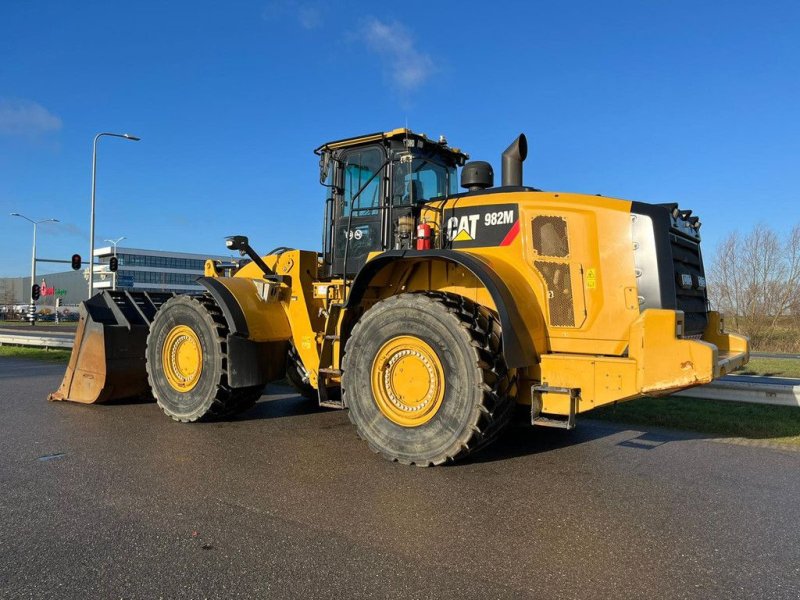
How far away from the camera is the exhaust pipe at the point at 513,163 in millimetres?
6059

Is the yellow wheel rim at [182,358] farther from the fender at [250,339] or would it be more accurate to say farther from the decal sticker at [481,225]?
the decal sticker at [481,225]

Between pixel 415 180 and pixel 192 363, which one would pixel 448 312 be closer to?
pixel 415 180

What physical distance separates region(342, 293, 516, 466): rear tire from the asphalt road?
266 mm

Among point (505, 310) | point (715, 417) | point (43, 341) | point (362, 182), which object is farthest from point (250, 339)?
point (43, 341)

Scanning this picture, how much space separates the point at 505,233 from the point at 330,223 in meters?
2.32

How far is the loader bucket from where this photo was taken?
25.9 feet

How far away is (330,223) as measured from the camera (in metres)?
6.87

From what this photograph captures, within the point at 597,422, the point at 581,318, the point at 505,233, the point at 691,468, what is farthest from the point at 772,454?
the point at 505,233

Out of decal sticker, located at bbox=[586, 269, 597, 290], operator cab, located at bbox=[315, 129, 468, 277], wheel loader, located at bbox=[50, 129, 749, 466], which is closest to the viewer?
wheel loader, located at bbox=[50, 129, 749, 466]

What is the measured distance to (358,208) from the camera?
654cm

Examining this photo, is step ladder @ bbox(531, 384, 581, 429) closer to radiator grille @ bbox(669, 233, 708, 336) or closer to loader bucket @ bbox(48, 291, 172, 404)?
radiator grille @ bbox(669, 233, 708, 336)

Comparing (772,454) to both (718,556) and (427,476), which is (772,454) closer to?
(718,556)

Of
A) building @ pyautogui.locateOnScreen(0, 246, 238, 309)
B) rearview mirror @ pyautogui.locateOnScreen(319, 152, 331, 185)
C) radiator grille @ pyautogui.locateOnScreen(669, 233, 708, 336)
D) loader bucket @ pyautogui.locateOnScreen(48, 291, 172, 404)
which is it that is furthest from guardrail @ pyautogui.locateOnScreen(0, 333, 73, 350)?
building @ pyautogui.locateOnScreen(0, 246, 238, 309)


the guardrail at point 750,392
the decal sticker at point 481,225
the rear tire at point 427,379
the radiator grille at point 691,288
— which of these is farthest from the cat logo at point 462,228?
the guardrail at point 750,392
